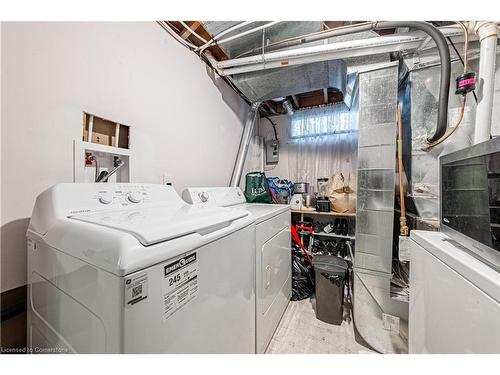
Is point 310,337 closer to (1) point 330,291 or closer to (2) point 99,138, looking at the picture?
(1) point 330,291

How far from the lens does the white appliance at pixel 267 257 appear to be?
3.80ft

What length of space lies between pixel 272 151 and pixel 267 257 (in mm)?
1953

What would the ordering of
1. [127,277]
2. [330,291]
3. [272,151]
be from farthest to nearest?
[272,151] < [330,291] < [127,277]

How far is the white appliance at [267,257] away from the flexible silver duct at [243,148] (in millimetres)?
366

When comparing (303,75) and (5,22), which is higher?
(303,75)

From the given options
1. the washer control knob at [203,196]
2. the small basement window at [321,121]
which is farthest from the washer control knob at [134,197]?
the small basement window at [321,121]

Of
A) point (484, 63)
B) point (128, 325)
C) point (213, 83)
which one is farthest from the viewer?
point (213, 83)

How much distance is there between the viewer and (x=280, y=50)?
154cm

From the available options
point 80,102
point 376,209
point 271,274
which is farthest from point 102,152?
point 376,209

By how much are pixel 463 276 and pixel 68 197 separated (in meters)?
1.41

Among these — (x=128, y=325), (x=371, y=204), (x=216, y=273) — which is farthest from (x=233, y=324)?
(x=371, y=204)

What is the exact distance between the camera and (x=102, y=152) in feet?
3.32

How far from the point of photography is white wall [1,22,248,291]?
0.73 meters

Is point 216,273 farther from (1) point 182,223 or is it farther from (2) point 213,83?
(2) point 213,83
